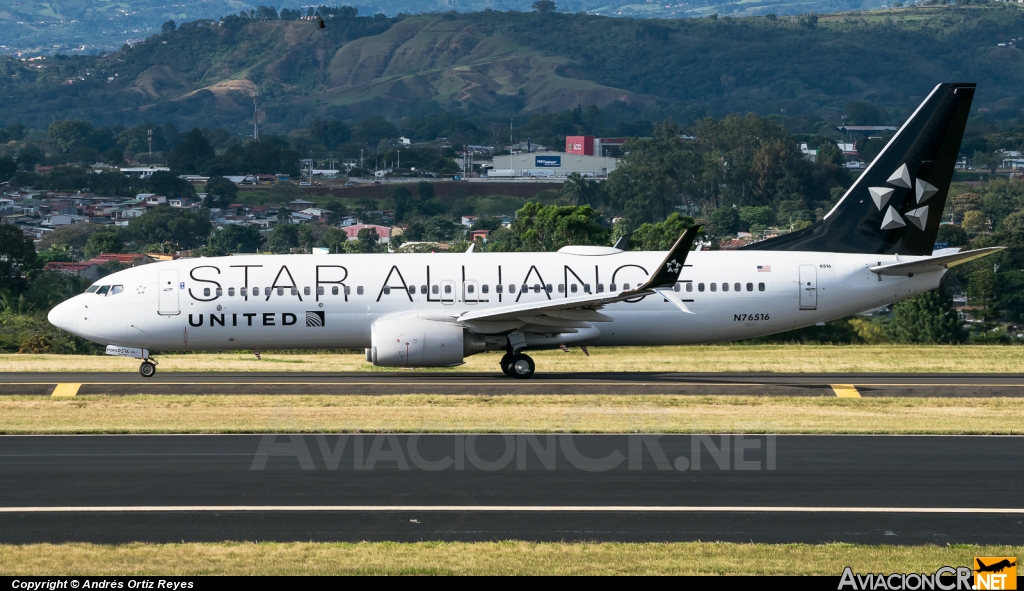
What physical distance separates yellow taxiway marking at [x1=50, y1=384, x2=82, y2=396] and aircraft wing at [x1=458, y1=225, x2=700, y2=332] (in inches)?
381

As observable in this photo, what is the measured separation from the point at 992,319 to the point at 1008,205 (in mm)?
104867

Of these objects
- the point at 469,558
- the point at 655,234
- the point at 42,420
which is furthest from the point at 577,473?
the point at 655,234

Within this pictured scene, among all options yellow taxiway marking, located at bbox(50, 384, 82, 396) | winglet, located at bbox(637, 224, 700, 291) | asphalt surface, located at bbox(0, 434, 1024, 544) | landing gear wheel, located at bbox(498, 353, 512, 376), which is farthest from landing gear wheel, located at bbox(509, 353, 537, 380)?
yellow taxiway marking, located at bbox(50, 384, 82, 396)

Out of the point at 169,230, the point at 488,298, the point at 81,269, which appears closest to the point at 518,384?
the point at 488,298

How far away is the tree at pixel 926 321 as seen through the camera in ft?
214

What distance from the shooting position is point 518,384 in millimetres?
32688

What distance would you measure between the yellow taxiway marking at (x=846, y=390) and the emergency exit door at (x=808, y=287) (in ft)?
12.8

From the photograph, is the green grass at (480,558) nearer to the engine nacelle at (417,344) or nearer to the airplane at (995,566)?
the airplane at (995,566)

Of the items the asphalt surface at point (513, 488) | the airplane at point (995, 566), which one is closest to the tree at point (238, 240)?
the asphalt surface at point (513, 488)

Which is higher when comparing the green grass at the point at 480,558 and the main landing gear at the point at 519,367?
the green grass at the point at 480,558

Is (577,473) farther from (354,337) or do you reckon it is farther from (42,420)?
(354,337)

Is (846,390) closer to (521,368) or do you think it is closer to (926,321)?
(521,368)

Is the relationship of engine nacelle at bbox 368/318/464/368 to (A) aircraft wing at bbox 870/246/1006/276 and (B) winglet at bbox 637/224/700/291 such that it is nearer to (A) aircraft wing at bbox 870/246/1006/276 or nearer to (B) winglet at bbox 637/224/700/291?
(B) winglet at bbox 637/224/700/291

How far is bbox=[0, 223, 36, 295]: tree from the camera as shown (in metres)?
80.6
